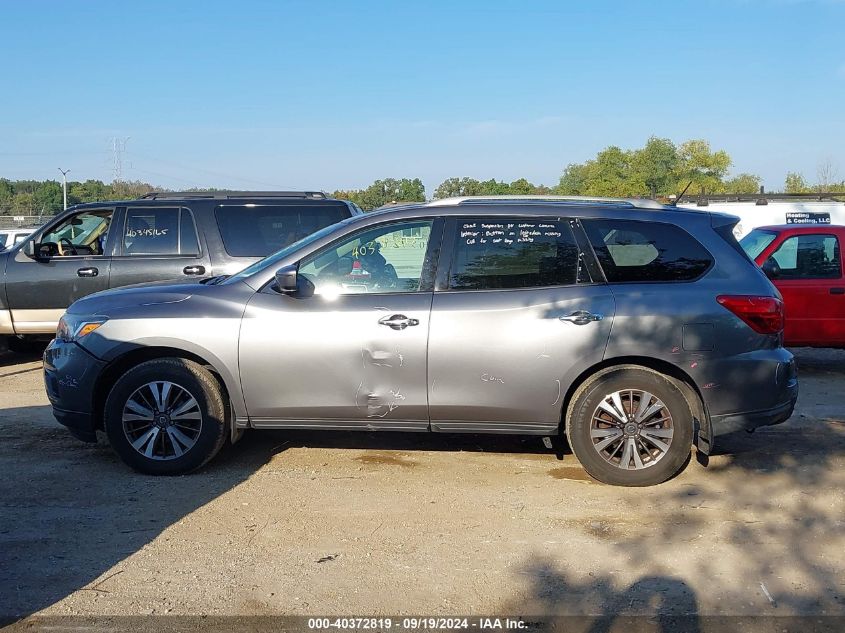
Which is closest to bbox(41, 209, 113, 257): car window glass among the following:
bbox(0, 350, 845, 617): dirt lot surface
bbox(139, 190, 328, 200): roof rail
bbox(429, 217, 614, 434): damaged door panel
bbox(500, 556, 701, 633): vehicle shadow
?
bbox(139, 190, 328, 200): roof rail

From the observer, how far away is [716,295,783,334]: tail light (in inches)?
217

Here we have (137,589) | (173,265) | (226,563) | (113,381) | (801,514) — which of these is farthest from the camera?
(173,265)

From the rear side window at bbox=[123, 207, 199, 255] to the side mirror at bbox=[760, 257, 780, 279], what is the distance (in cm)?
657

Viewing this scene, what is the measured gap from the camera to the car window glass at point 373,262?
5742mm

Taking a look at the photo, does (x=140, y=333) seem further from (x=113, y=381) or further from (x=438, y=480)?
(x=438, y=480)

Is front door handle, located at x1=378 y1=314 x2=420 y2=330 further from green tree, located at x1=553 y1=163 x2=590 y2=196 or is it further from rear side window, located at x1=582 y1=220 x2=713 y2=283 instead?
green tree, located at x1=553 y1=163 x2=590 y2=196

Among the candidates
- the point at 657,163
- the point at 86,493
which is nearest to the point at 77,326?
the point at 86,493

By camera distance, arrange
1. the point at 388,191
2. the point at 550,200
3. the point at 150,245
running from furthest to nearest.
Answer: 1. the point at 388,191
2. the point at 150,245
3. the point at 550,200

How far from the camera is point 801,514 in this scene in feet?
16.9

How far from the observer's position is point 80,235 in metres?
10.3

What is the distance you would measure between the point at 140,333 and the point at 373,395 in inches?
65.9

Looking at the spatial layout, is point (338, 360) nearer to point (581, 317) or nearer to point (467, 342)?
point (467, 342)

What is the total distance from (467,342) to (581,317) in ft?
2.53

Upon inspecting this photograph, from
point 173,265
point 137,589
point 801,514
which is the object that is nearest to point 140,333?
point 137,589
